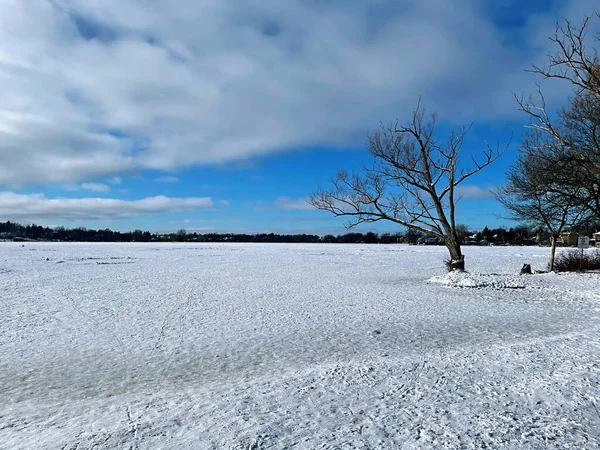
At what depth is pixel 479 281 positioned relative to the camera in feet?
53.3

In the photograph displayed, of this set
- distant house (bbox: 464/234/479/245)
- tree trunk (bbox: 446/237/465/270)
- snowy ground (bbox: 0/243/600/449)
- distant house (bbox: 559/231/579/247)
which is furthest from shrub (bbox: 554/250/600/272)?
distant house (bbox: 464/234/479/245)

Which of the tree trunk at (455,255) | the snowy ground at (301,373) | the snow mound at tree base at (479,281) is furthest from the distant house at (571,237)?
the snowy ground at (301,373)

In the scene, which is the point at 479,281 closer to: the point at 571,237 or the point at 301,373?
the point at 301,373

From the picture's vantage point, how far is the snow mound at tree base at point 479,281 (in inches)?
631

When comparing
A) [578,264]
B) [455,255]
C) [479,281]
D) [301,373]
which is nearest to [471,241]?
[578,264]

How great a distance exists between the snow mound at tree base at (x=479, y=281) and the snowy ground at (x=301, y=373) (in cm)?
305

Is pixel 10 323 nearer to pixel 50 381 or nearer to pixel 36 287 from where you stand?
pixel 50 381

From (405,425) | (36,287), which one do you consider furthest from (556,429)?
(36,287)

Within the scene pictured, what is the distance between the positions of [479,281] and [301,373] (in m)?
12.5

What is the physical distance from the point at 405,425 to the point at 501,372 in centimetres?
236

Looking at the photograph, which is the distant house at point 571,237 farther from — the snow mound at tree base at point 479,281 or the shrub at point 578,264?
the snow mound at tree base at point 479,281

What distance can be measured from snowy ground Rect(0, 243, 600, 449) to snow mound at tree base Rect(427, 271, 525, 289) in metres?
3.05

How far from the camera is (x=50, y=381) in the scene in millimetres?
6023

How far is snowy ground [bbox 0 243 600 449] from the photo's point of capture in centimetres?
407
